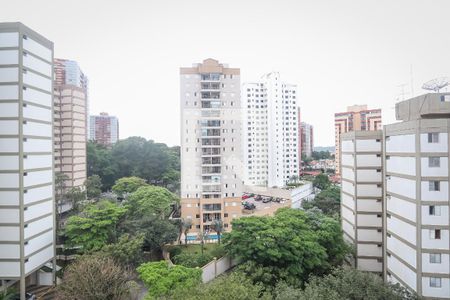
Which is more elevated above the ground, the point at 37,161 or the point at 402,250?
the point at 37,161

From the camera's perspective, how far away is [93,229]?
745 inches

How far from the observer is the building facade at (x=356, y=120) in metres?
62.9

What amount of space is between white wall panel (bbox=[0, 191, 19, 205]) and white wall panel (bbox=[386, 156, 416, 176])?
65.2 ft

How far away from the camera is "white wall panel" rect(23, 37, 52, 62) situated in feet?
53.9

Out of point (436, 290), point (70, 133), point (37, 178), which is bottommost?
point (436, 290)

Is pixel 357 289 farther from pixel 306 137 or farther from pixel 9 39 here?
pixel 306 137

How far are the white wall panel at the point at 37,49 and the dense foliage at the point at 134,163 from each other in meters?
24.8

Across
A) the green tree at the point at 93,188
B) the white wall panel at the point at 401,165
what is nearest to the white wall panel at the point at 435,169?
the white wall panel at the point at 401,165

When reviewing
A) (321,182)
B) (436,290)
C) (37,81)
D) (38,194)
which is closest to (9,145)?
(38,194)

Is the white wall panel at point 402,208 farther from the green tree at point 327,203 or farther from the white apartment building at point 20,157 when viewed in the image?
the white apartment building at point 20,157

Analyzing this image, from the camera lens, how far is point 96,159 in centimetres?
4266

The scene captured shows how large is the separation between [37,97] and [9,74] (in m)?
1.85

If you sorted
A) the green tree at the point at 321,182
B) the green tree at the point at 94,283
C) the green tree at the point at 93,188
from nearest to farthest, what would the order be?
the green tree at the point at 94,283 → the green tree at the point at 93,188 → the green tree at the point at 321,182

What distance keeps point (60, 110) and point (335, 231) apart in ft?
106
